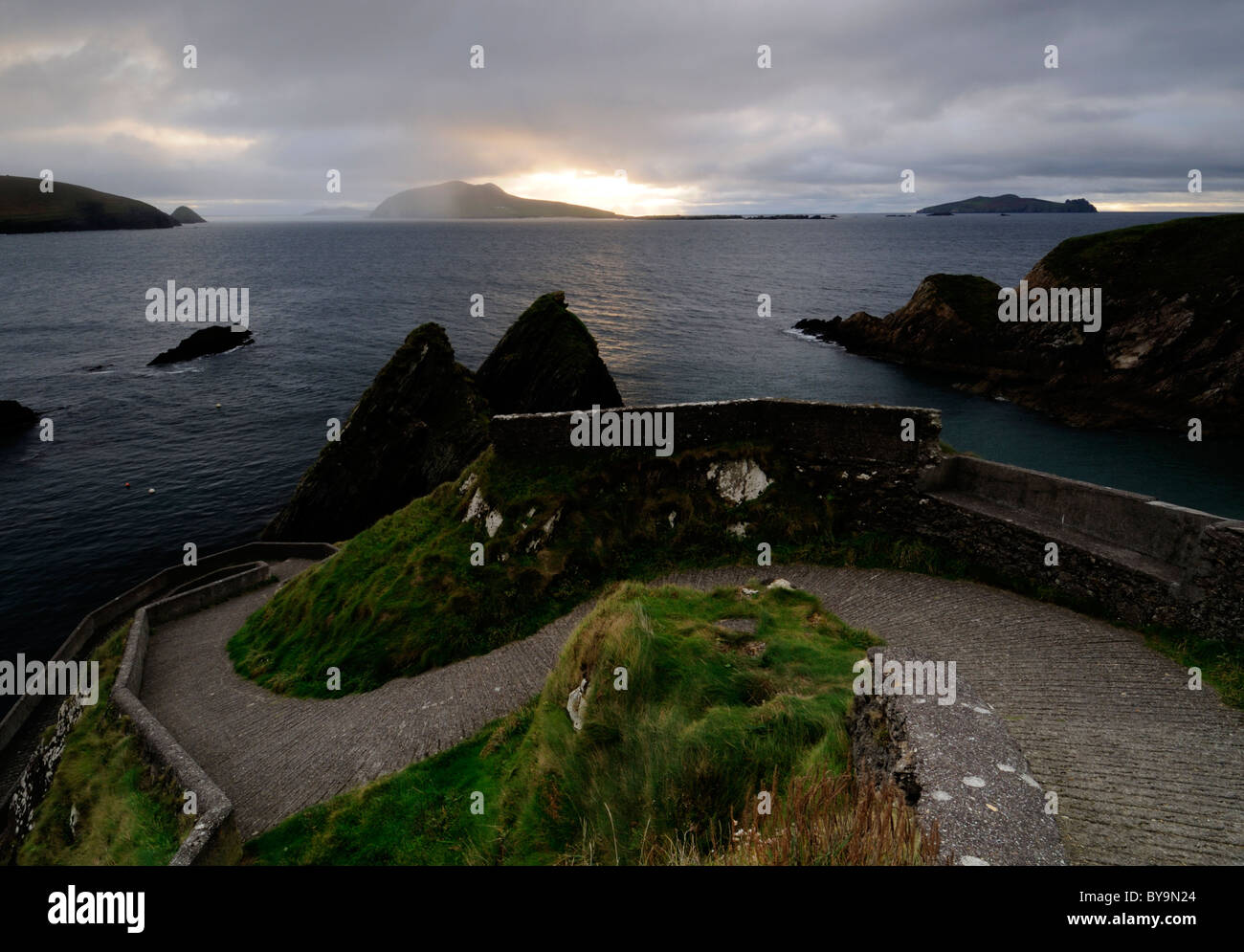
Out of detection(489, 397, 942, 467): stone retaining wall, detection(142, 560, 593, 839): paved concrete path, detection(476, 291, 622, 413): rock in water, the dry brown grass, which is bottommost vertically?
detection(142, 560, 593, 839): paved concrete path

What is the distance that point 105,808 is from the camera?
13.2 metres

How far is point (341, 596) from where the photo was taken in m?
17.7

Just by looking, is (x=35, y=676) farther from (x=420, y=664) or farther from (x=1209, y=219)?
(x=1209, y=219)

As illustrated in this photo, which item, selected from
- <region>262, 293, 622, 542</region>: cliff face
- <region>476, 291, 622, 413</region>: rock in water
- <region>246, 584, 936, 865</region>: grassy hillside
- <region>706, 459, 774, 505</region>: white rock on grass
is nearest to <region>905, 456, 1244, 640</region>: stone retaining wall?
<region>706, 459, 774, 505</region>: white rock on grass

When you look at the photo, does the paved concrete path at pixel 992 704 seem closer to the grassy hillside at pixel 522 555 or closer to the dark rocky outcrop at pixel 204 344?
the grassy hillside at pixel 522 555

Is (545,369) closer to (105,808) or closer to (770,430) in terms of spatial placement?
(770,430)

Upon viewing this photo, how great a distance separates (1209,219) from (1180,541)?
168 feet

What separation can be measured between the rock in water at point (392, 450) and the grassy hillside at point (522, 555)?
48.6ft

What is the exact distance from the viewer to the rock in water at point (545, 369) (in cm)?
3919

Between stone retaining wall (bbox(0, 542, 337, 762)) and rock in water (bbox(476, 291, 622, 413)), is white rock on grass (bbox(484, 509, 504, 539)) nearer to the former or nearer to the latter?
stone retaining wall (bbox(0, 542, 337, 762))

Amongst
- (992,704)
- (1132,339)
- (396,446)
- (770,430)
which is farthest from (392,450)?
(1132,339)

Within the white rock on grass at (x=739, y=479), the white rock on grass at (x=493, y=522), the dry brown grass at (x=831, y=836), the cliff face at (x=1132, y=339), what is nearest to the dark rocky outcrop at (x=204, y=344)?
the white rock on grass at (x=493, y=522)

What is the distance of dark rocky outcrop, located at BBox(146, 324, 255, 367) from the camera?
212ft

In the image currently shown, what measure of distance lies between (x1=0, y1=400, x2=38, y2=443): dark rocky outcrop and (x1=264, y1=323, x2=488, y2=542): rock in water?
30.0 m
